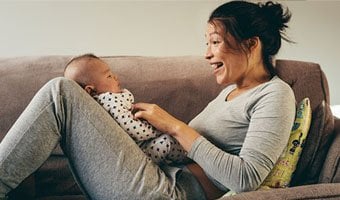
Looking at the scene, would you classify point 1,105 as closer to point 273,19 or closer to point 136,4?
point 136,4

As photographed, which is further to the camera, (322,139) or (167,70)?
(167,70)

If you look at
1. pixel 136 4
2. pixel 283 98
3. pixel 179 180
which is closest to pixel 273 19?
pixel 283 98

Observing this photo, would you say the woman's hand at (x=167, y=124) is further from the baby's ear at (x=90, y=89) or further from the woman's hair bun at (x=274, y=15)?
the woman's hair bun at (x=274, y=15)

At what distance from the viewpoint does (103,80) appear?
151 cm

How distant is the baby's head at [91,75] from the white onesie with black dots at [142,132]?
0.04 m

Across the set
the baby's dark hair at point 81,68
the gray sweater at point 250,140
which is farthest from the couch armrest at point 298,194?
the baby's dark hair at point 81,68

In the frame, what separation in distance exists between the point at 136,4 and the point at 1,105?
813 mm

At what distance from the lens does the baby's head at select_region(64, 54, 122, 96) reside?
149 centimetres

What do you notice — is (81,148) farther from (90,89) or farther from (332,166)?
(332,166)

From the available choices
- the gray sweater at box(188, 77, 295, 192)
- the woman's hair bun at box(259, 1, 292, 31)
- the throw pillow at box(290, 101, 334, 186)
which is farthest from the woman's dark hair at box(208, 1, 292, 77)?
the throw pillow at box(290, 101, 334, 186)

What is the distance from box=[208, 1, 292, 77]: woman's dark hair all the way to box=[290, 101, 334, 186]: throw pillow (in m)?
0.27

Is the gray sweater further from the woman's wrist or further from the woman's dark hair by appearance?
the woman's dark hair

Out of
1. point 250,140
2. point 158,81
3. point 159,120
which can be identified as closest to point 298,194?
point 250,140

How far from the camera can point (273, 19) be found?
152 centimetres
